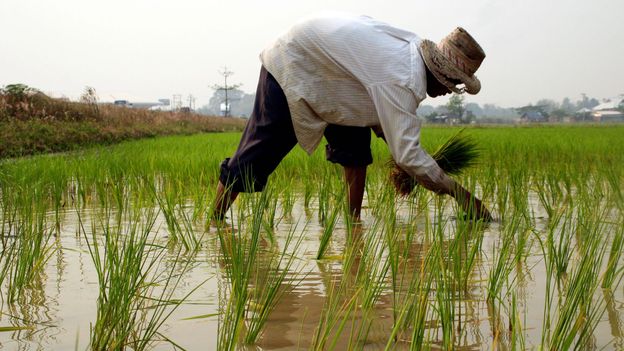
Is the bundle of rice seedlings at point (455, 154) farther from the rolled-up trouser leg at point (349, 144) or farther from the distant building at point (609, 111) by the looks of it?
the distant building at point (609, 111)

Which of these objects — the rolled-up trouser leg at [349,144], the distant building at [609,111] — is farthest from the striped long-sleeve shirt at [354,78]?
the distant building at [609,111]

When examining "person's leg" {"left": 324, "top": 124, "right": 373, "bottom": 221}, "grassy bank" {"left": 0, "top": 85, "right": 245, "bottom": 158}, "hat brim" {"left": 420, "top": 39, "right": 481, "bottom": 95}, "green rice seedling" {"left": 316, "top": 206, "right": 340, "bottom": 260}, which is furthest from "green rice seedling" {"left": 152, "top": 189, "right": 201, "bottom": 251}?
"grassy bank" {"left": 0, "top": 85, "right": 245, "bottom": 158}

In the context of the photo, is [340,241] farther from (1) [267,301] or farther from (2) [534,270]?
(1) [267,301]

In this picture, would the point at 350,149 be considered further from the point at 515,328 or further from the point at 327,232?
the point at 515,328

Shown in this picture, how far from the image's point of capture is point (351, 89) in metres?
2.93

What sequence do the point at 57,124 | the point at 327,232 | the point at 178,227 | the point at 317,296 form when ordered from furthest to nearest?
1. the point at 57,124
2. the point at 178,227
3. the point at 327,232
4. the point at 317,296

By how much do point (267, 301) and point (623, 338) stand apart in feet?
2.64

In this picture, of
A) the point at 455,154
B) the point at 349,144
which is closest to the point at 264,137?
the point at 349,144

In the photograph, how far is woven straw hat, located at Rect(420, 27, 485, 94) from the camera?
9.17 ft

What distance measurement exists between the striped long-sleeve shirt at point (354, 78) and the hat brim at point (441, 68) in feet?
0.13

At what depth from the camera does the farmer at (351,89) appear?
9.09 feet

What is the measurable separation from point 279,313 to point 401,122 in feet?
3.44

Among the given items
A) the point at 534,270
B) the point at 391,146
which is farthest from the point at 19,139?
the point at 534,270

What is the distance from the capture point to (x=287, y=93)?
10.0 feet
